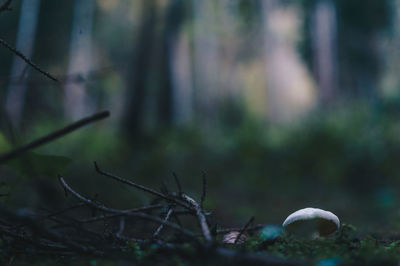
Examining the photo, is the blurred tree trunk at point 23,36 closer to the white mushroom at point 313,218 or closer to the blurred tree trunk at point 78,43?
the blurred tree trunk at point 78,43

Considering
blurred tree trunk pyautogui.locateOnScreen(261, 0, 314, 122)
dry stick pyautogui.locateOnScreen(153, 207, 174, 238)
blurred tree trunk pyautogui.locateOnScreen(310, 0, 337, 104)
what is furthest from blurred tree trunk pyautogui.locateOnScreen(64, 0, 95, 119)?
dry stick pyautogui.locateOnScreen(153, 207, 174, 238)

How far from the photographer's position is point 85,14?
2411 cm

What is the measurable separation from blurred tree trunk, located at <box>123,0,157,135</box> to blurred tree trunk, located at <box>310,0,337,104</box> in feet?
24.1

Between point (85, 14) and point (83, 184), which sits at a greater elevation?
point (85, 14)

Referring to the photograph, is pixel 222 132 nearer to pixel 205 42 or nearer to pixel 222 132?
pixel 222 132

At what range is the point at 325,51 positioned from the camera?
1482 centimetres

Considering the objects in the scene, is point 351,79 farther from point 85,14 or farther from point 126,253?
point 126,253

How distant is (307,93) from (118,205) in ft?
80.6

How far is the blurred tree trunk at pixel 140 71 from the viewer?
988 cm

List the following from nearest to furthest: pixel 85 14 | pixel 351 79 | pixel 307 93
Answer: pixel 351 79, pixel 85 14, pixel 307 93

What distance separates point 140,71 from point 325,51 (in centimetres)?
898

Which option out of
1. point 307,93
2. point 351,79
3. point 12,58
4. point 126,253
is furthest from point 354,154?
point 307,93


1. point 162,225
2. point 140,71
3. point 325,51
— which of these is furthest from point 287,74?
point 162,225

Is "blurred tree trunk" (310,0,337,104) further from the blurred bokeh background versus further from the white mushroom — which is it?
the white mushroom
